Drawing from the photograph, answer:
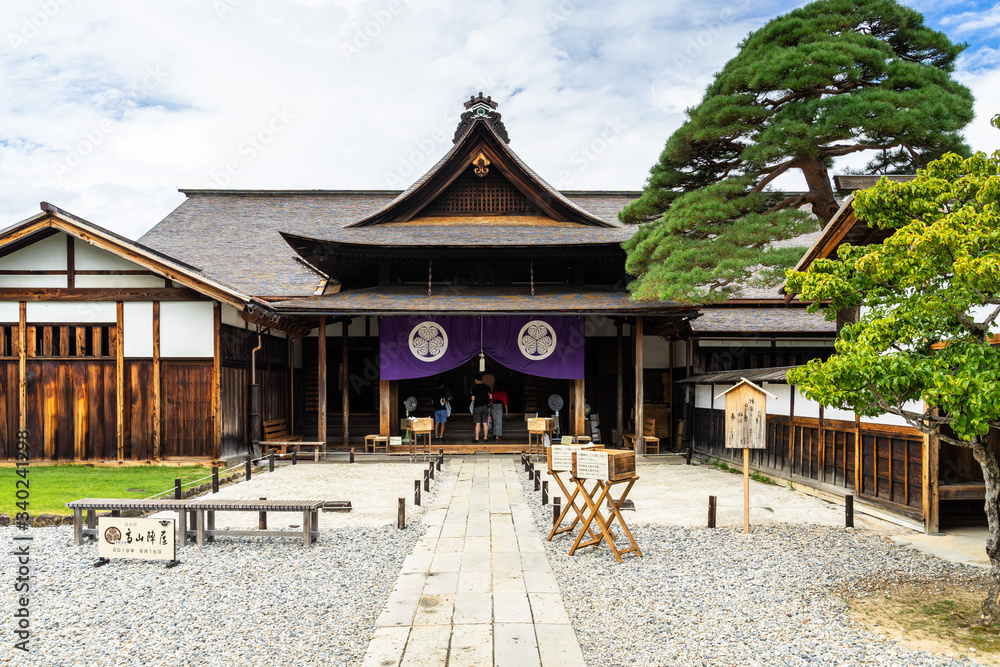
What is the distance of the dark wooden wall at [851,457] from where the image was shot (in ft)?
27.1

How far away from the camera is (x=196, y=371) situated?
1373cm

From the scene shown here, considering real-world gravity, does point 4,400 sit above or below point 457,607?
above

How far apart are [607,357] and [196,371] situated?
11145 millimetres

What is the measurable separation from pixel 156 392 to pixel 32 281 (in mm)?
3644

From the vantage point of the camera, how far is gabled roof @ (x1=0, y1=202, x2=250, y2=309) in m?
12.9

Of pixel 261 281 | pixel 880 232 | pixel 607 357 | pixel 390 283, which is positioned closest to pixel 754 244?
pixel 880 232

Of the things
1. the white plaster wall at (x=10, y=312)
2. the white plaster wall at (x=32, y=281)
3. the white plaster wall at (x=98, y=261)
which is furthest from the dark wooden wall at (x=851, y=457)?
the white plaster wall at (x=10, y=312)

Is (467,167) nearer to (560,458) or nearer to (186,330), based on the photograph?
(186,330)

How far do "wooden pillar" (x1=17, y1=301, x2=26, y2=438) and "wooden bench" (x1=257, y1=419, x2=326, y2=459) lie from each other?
15.6 ft

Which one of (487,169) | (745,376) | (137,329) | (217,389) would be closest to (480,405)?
(217,389)

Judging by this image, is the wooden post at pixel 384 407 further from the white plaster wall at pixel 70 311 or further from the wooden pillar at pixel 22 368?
the wooden pillar at pixel 22 368

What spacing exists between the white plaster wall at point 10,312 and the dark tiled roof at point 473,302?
5.23m

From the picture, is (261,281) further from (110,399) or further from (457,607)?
(457,607)

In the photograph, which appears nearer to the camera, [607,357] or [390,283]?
[390,283]
